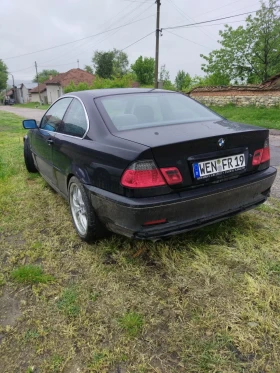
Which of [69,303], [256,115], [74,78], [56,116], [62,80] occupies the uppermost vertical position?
[74,78]

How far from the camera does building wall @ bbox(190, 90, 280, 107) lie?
43.3 ft

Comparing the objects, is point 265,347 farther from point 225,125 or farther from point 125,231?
point 225,125

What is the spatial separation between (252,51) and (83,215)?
29561 millimetres

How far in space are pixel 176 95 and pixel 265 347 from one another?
255 cm

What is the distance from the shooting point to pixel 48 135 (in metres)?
3.59

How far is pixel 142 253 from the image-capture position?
2602 mm

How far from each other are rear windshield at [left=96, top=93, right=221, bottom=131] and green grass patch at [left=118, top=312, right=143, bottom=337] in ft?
4.69

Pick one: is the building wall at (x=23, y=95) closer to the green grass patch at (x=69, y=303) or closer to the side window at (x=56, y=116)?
the side window at (x=56, y=116)

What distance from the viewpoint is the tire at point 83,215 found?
2.56 meters

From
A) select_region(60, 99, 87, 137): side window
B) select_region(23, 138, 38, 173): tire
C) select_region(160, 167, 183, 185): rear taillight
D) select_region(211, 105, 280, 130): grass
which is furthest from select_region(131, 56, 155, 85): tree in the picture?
select_region(160, 167, 183, 185): rear taillight

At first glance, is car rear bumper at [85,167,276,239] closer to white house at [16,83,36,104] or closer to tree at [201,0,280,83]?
tree at [201,0,280,83]

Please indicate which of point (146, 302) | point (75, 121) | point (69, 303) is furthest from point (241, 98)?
point (69, 303)

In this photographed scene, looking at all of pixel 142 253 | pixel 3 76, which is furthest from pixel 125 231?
pixel 3 76

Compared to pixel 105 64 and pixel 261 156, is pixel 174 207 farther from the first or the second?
pixel 105 64
